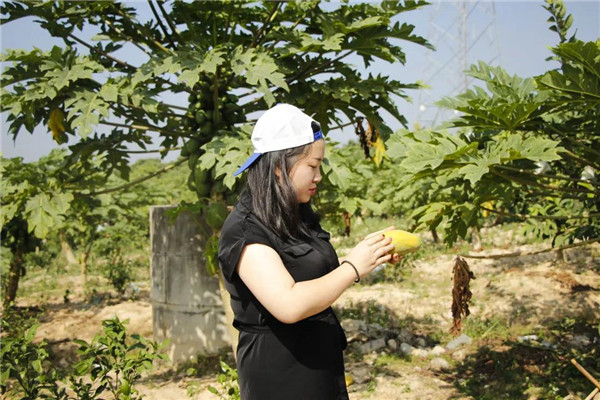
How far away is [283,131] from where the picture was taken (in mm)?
1599

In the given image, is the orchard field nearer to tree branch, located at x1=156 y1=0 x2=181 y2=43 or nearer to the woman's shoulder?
tree branch, located at x1=156 y1=0 x2=181 y2=43

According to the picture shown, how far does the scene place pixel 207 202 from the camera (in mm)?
4426

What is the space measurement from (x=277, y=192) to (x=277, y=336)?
41 centimetres

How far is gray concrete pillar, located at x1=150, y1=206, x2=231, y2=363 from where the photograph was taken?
194 inches

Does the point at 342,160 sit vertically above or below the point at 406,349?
above

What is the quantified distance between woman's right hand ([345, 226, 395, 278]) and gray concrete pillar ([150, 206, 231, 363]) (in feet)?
11.4

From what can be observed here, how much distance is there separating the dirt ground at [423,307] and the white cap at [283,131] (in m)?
2.77

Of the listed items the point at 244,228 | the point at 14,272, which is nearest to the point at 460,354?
the point at 244,228

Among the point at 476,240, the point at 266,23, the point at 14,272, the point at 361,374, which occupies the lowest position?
the point at 361,374

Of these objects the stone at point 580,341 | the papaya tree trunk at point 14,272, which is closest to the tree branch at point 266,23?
the stone at point 580,341

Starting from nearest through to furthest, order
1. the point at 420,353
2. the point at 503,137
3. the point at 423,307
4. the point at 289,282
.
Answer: the point at 289,282, the point at 503,137, the point at 420,353, the point at 423,307

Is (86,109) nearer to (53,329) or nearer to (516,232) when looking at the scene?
(53,329)

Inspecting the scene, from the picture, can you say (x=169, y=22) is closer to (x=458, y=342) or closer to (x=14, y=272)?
(x=458, y=342)

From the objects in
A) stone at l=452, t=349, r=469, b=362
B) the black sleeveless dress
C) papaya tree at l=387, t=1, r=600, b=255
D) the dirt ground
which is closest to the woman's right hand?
the black sleeveless dress
